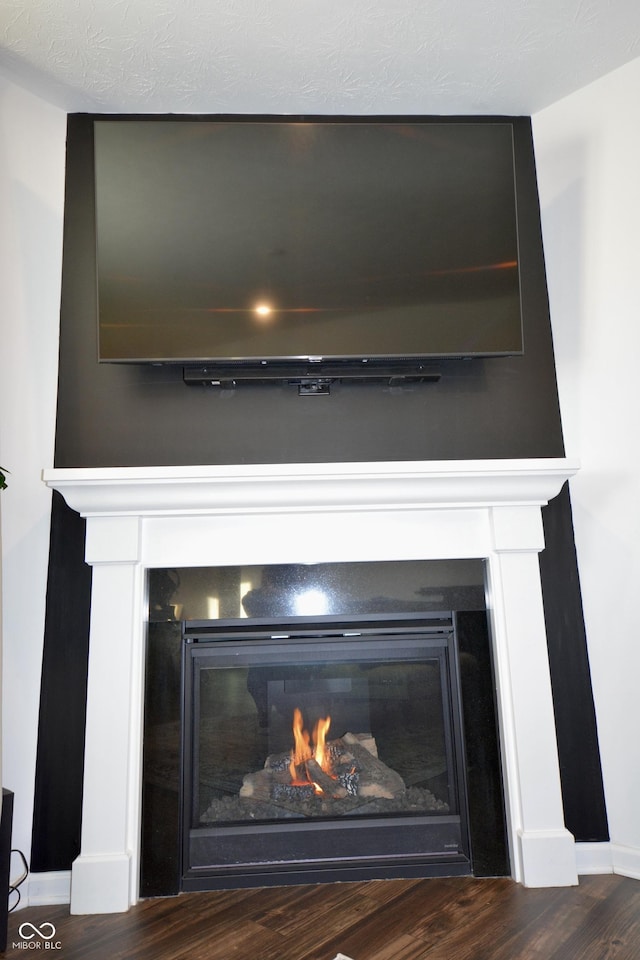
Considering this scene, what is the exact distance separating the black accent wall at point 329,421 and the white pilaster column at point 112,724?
0.61 feet

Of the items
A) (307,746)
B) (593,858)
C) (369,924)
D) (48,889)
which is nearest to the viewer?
(369,924)

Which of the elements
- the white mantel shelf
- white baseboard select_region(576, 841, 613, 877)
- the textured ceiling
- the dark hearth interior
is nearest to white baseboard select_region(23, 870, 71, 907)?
the dark hearth interior

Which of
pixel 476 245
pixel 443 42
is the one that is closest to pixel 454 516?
pixel 476 245

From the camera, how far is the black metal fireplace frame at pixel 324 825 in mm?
1974

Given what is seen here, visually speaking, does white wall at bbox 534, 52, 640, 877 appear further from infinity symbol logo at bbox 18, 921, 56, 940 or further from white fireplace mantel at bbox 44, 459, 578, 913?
infinity symbol logo at bbox 18, 921, 56, 940

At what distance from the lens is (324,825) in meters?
2.02

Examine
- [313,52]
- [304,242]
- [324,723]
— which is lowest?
[324,723]

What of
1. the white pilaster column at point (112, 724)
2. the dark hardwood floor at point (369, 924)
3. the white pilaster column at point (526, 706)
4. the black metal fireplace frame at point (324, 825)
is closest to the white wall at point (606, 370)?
the white pilaster column at point (526, 706)

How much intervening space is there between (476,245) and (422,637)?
123 centimetres

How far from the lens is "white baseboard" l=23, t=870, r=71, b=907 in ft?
6.24

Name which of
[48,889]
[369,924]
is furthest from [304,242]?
[48,889]

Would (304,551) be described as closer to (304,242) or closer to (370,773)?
(370,773)

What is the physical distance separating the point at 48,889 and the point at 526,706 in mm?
1461

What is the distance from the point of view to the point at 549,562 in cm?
220
